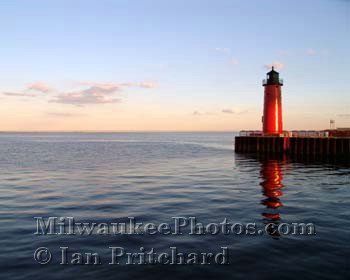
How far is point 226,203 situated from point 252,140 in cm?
3959

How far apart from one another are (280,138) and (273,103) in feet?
18.4

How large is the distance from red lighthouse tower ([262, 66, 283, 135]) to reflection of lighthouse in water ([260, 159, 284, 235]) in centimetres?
2144

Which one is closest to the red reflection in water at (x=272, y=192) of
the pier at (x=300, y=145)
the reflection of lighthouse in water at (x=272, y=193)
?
the reflection of lighthouse in water at (x=272, y=193)

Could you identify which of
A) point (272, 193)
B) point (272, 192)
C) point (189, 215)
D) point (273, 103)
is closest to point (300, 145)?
point (273, 103)

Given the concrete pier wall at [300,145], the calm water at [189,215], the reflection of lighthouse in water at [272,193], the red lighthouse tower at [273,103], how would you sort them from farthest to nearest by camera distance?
the red lighthouse tower at [273,103] < the concrete pier wall at [300,145] < the reflection of lighthouse in water at [272,193] < the calm water at [189,215]

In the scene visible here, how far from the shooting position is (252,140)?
5556 centimetres

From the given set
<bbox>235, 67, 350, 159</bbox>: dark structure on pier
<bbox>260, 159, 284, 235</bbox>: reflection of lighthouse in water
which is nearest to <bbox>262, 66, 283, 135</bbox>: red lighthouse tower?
<bbox>235, 67, 350, 159</bbox>: dark structure on pier

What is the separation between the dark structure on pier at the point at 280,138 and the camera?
154 ft

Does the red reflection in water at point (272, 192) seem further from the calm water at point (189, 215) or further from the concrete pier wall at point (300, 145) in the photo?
the concrete pier wall at point (300, 145)

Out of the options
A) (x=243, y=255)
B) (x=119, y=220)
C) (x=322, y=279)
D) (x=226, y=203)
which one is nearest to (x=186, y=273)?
(x=243, y=255)

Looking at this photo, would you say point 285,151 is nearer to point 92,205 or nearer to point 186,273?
point 92,205

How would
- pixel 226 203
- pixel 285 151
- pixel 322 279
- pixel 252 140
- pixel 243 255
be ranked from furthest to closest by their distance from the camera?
pixel 252 140
pixel 285 151
pixel 226 203
pixel 243 255
pixel 322 279

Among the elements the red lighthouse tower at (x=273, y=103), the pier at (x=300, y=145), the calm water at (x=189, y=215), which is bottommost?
the calm water at (x=189, y=215)

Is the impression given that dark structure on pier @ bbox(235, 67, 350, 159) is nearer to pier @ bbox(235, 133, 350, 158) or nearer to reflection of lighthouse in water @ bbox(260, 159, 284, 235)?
pier @ bbox(235, 133, 350, 158)
